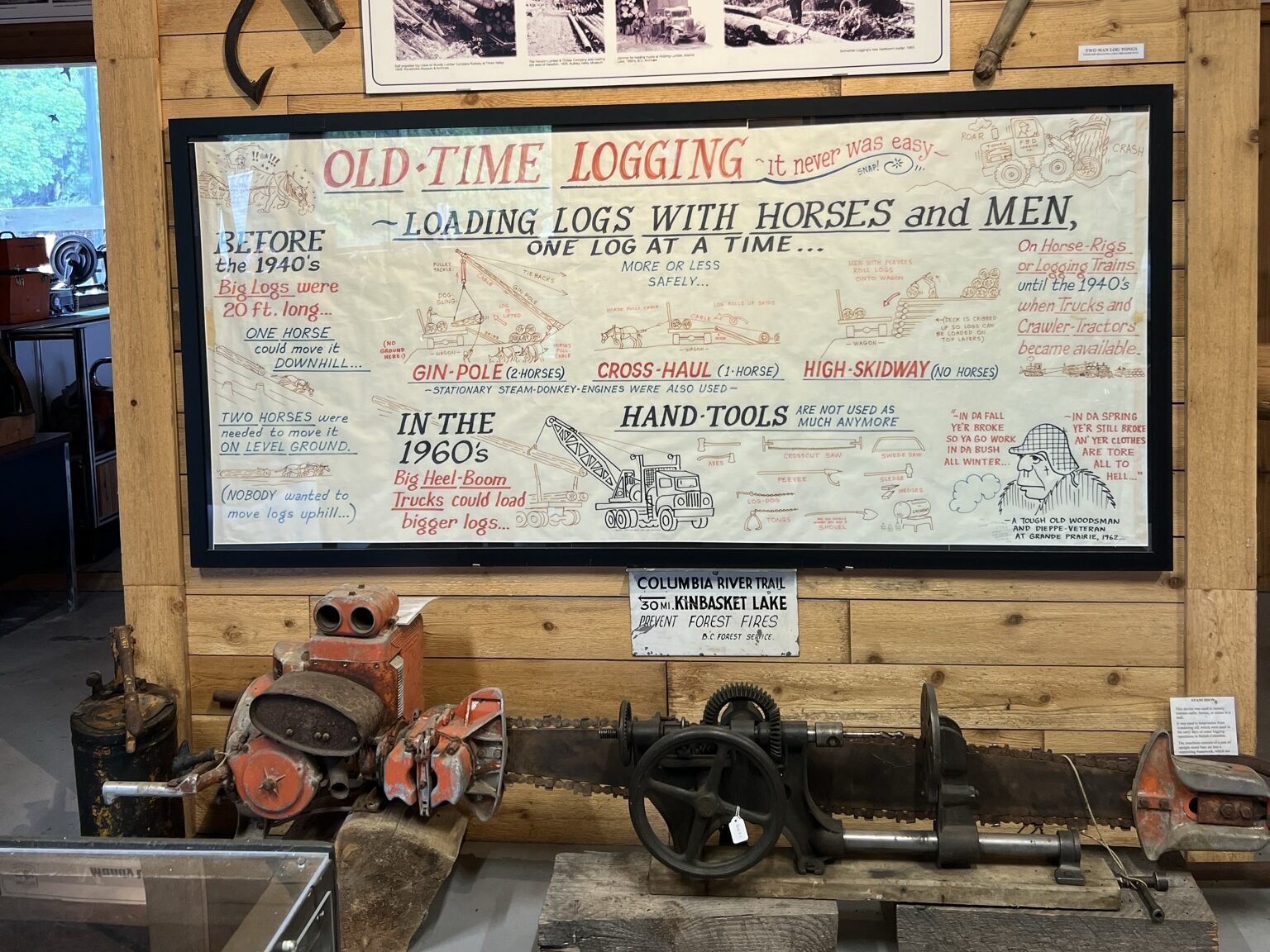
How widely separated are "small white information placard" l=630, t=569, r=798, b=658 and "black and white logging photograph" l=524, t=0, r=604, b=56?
1.28m

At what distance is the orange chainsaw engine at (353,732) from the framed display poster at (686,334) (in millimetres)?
354

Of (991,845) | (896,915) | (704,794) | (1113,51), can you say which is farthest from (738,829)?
(1113,51)

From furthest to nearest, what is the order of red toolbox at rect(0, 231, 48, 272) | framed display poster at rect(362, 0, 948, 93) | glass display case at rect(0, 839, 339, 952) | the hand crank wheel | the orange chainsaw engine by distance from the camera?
1. red toolbox at rect(0, 231, 48, 272)
2. framed display poster at rect(362, 0, 948, 93)
3. the orange chainsaw engine
4. the hand crank wheel
5. glass display case at rect(0, 839, 339, 952)

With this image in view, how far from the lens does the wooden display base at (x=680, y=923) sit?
2471mm

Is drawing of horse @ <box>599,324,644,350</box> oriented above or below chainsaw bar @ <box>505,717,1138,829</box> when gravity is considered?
above

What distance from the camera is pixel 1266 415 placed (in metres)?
3.53

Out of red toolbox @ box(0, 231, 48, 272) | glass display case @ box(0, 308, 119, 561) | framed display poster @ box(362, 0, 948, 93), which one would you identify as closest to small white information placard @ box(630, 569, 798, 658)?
framed display poster @ box(362, 0, 948, 93)

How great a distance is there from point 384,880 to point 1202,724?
1.95 m

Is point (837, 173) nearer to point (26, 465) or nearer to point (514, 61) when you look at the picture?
point (514, 61)

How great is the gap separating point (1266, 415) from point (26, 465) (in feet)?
16.0

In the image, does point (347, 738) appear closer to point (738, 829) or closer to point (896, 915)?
point (738, 829)

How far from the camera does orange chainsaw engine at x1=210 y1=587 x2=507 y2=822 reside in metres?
2.60

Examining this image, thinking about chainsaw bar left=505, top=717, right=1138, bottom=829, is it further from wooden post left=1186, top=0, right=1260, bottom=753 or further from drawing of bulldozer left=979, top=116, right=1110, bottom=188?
drawing of bulldozer left=979, top=116, right=1110, bottom=188

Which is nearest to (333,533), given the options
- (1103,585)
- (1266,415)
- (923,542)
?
(923,542)
